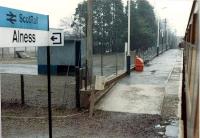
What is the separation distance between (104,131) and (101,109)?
8.71 ft

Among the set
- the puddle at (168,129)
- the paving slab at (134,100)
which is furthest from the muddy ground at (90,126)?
the paving slab at (134,100)

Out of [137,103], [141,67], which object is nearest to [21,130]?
[137,103]

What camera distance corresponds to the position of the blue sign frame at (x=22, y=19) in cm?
448

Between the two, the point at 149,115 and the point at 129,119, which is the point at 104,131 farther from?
the point at 149,115

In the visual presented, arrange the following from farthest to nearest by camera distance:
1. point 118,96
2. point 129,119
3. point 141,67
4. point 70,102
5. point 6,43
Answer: point 141,67 → point 118,96 → point 70,102 → point 129,119 → point 6,43

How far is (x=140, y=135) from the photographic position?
30.2 ft

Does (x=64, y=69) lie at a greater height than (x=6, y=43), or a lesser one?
lesser

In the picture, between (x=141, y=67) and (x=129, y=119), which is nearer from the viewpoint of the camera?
(x=129, y=119)

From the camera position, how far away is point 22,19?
16.6 feet

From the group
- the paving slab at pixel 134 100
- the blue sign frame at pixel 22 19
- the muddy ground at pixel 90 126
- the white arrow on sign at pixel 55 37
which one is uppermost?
the blue sign frame at pixel 22 19

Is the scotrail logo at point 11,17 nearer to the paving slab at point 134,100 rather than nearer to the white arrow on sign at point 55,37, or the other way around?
the white arrow on sign at point 55,37

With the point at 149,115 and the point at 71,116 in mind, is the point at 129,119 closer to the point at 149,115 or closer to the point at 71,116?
the point at 149,115

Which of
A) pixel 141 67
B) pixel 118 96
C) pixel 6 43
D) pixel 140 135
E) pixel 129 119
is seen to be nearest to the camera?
pixel 6 43

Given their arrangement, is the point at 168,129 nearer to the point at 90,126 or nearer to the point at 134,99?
the point at 90,126
